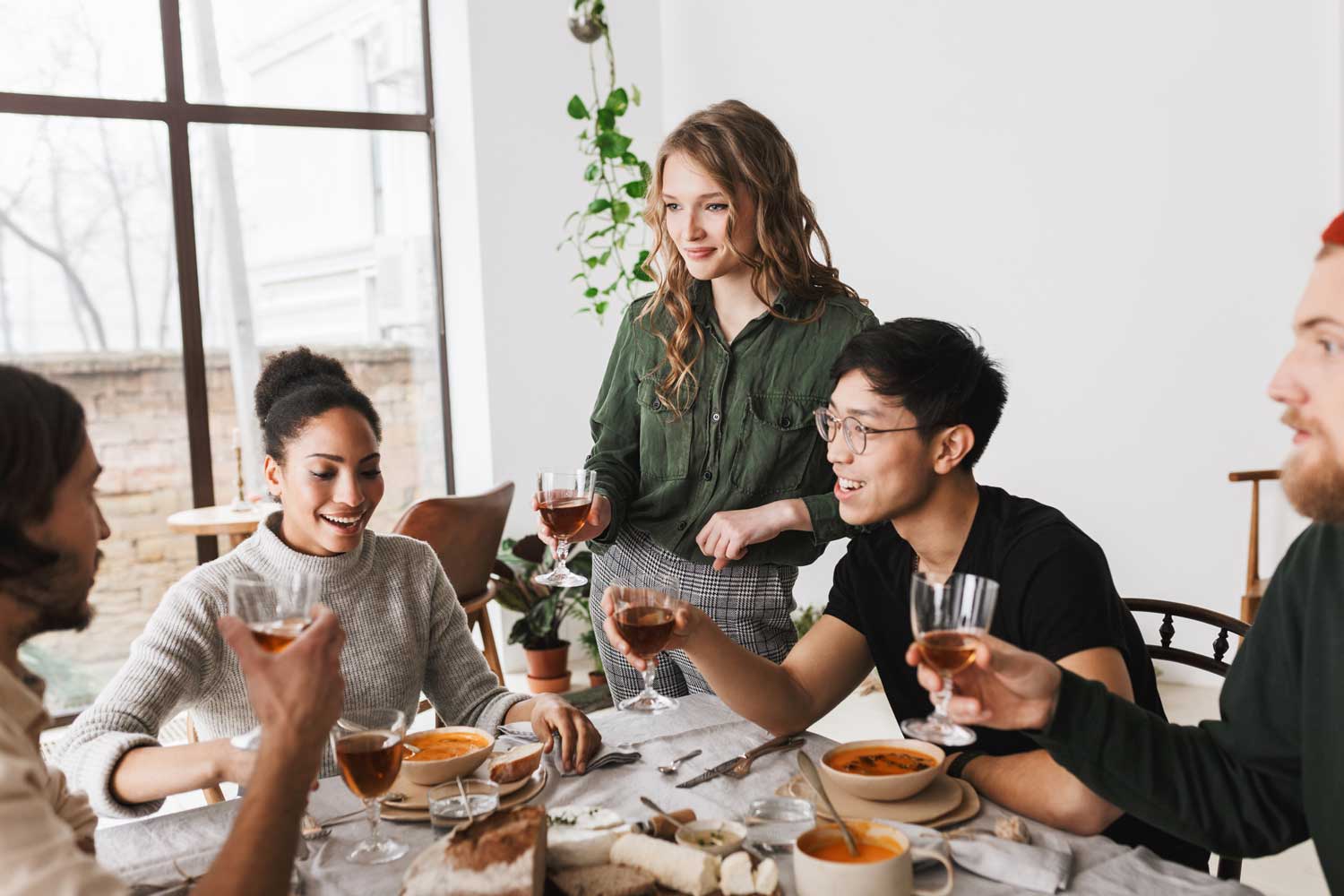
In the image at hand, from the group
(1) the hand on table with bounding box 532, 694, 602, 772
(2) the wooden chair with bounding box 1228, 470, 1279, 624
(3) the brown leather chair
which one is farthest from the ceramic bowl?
(2) the wooden chair with bounding box 1228, 470, 1279, 624

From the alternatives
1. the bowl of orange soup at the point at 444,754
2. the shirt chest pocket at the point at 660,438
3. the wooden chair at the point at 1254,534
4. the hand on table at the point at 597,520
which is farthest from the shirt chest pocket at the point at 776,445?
the wooden chair at the point at 1254,534

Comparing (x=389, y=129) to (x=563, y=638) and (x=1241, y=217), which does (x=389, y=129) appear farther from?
(x=1241, y=217)

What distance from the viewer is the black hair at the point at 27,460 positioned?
1.06 metres

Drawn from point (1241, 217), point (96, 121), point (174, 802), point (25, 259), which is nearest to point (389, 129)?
point (96, 121)

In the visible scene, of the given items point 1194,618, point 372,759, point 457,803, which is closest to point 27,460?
point 372,759

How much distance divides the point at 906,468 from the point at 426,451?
387 cm

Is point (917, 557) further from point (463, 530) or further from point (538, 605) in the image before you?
point (538, 605)

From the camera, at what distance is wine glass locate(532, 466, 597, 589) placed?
1.97m

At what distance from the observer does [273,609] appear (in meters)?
1.27

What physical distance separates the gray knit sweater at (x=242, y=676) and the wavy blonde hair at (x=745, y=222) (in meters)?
0.64

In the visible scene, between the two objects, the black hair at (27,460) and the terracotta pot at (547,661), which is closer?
the black hair at (27,460)

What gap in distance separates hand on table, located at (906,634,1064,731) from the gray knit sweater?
79cm

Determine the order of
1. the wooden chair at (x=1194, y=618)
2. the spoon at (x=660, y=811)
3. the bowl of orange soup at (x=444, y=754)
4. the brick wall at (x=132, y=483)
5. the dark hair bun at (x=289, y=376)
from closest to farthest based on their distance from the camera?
the spoon at (x=660, y=811)
the bowl of orange soup at (x=444, y=754)
the wooden chair at (x=1194, y=618)
the dark hair bun at (x=289, y=376)
the brick wall at (x=132, y=483)

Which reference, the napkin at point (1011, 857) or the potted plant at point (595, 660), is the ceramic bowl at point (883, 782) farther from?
the potted plant at point (595, 660)
